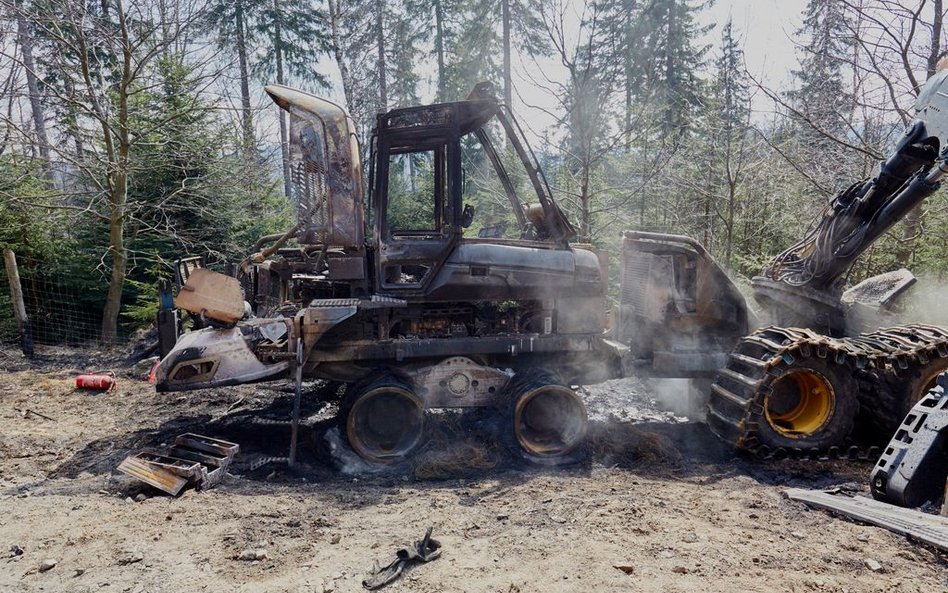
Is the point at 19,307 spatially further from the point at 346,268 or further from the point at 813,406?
the point at 813,406

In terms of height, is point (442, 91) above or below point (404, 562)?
above

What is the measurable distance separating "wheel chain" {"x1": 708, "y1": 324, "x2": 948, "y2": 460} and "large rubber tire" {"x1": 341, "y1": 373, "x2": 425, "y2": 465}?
9.22ft

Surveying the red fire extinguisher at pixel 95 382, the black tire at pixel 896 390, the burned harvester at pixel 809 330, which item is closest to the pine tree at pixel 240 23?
the red fire extinguisher at pixel 95 382

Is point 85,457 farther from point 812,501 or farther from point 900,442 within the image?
point 900,442

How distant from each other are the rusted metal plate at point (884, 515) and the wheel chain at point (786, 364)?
2.65 ft

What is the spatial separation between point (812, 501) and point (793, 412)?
166 centimetres

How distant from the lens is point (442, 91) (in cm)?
1998

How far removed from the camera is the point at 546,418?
5410mm

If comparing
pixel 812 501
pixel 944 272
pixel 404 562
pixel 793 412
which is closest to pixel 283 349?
pixel 404 562

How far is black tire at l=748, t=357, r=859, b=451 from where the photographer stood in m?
5.00

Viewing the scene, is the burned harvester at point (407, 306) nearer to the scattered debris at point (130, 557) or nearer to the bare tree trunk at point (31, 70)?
the scattered debris at point (130, 557)

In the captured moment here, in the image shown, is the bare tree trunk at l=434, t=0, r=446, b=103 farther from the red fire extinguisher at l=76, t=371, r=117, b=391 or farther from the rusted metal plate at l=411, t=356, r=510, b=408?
the rusted metal plate at l=411, t=356, r=510, b=408

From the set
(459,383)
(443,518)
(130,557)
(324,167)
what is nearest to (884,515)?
(443,518)

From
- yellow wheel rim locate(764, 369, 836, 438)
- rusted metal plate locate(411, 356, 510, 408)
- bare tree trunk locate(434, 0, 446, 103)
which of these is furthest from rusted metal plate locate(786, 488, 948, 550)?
bare tree trunk locate(434, 0, 446, 103)
